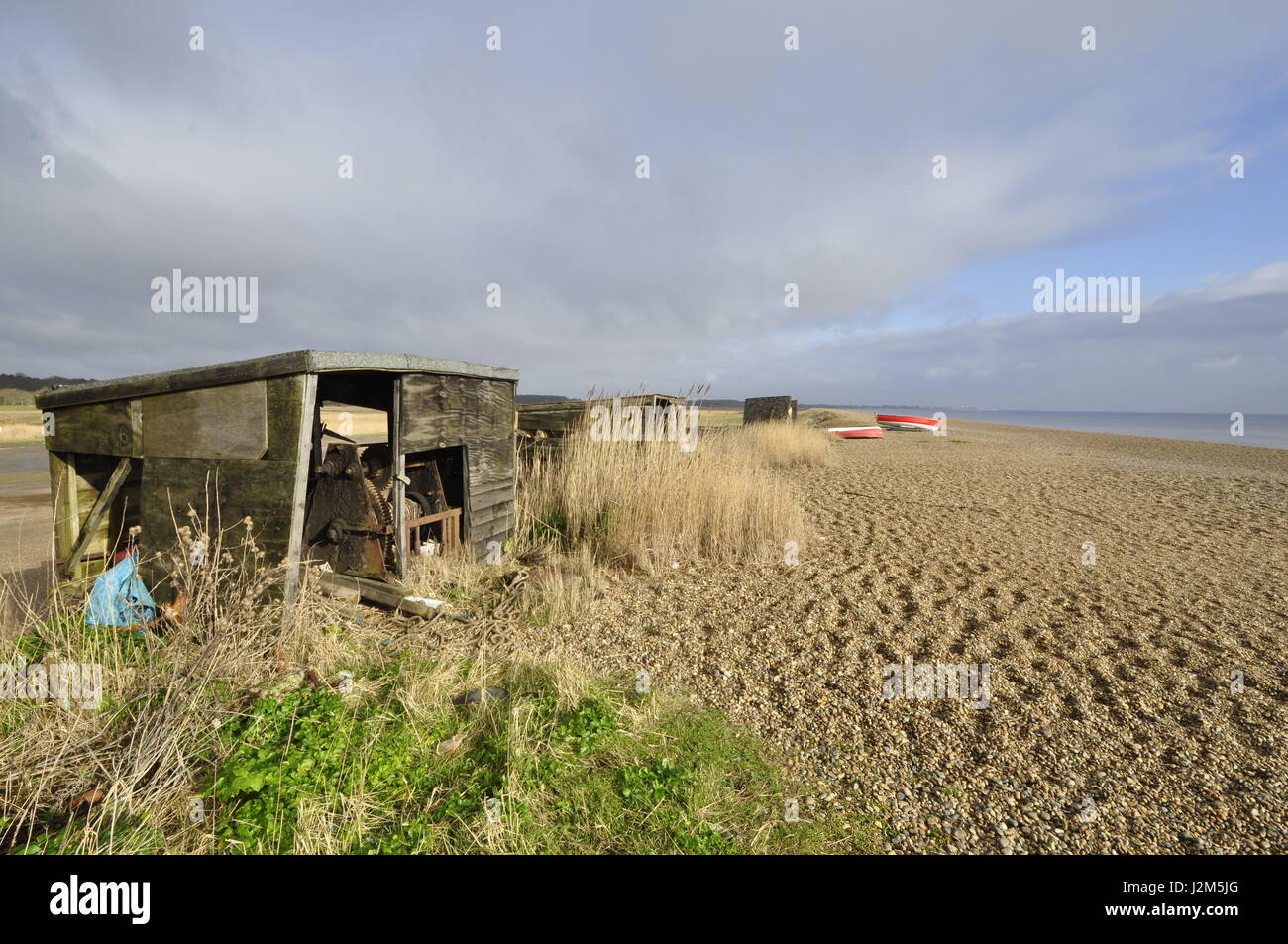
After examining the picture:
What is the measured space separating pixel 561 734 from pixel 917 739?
2.08 metres

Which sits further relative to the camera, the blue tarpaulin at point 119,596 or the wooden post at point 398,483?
the wooden post at point 398,483

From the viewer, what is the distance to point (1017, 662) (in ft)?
13.5

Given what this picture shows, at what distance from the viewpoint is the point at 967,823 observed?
255 cm

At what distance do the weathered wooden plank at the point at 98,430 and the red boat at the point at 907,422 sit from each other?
29.0 m

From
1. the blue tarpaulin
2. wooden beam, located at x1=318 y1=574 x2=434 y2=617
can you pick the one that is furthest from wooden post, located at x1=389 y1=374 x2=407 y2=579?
the blue tarpaulin

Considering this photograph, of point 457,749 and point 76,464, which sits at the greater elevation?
point 76,464

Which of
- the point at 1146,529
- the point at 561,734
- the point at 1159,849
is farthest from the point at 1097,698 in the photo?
the point at 1146,529

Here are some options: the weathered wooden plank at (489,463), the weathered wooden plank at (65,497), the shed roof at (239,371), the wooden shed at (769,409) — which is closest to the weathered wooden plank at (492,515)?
the weathered wooden plank at (489,463)

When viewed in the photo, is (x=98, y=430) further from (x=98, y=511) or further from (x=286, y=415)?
(x=286, y=415)

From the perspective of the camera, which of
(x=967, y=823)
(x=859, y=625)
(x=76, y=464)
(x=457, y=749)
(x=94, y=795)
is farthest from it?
(x=76, y=464)

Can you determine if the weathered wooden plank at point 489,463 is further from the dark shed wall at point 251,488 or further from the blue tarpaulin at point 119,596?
the blue tarpaulin at point 119,596

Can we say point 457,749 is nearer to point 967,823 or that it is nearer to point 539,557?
point 967,823

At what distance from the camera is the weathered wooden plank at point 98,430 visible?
15.3ft

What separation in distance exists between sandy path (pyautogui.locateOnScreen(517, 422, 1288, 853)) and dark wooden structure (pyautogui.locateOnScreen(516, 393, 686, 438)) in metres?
3.20
